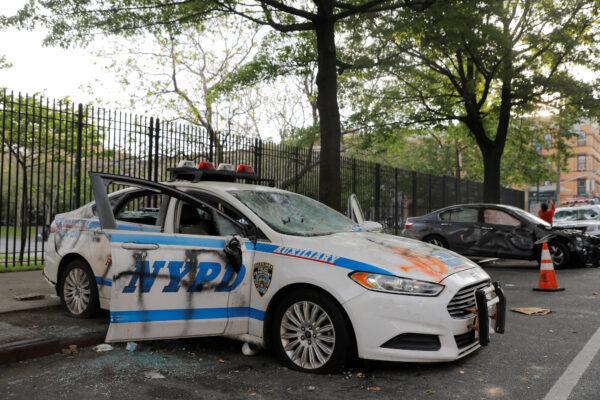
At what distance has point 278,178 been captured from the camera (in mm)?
13633

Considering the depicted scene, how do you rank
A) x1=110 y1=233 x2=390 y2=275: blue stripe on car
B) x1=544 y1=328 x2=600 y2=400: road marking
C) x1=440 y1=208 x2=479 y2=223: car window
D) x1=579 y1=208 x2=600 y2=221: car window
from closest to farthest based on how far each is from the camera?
x1=544 y1=328 x2=600 y2=400: road marking
x1=110 y1=233 x2=390 y2=275: blue stripe on car
x1=440 y1=208 x2=479 y2=223: car window
x1=579 y1=208 x2=600 y2=221: car window

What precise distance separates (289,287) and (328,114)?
6798 mm

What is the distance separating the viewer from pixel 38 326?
5.45m

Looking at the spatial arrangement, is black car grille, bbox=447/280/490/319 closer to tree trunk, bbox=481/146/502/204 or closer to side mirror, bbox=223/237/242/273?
side mirror, bbox=223/237/242/273

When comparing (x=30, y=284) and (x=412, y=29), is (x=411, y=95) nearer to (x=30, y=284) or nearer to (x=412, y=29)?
(x=412, y=29)

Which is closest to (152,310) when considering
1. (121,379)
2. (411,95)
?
(121,379)

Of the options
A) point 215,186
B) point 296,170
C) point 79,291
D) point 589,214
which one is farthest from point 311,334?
point 589,214

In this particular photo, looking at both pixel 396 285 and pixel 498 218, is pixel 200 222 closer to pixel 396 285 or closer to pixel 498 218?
pixel 396 285

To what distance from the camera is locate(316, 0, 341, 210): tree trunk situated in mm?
10633

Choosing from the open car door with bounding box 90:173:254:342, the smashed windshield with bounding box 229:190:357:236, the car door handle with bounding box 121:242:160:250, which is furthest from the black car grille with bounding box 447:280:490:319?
the car door handle with bounding box 121:242:160:250

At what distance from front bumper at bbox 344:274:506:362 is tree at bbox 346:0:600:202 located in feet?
33.2

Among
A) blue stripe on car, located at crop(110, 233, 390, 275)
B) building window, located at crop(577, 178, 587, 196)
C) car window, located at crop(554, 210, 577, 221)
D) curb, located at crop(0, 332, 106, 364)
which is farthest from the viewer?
building window, located at crop(577, 178, 587, 196)

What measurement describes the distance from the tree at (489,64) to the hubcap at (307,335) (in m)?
10.1

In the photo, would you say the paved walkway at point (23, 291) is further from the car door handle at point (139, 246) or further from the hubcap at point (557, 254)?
the hubcap at point (557, 254)
